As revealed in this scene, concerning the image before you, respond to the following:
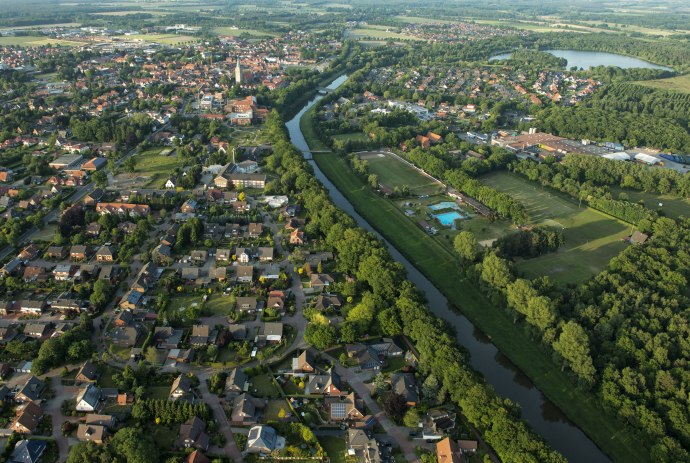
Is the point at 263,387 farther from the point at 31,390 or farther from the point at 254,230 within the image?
the point at 254,230

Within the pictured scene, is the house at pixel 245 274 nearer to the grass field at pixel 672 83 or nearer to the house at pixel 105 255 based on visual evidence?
the house at pixel 105 255

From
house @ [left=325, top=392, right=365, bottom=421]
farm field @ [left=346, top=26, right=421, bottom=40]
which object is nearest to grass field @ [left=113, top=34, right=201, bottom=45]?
farm field @ [left=346, top=26, right=421, bottom=40]

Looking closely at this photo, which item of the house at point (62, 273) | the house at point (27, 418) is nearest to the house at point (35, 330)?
the house at point (62, 273)

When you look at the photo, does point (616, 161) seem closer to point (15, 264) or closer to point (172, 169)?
point (172, 169)

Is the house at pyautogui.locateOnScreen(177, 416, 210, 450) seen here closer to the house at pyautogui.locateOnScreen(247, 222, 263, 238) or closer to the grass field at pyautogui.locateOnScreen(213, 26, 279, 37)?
the house at pyautogui.locateOnScreen(247, 222, 263, 238)

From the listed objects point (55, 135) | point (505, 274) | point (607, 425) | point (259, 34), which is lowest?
point (607, 425)

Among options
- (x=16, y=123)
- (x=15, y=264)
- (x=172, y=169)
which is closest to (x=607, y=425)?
(x=15, y=264)

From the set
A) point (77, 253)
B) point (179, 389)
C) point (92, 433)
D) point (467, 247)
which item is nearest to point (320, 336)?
point (179, 389)
